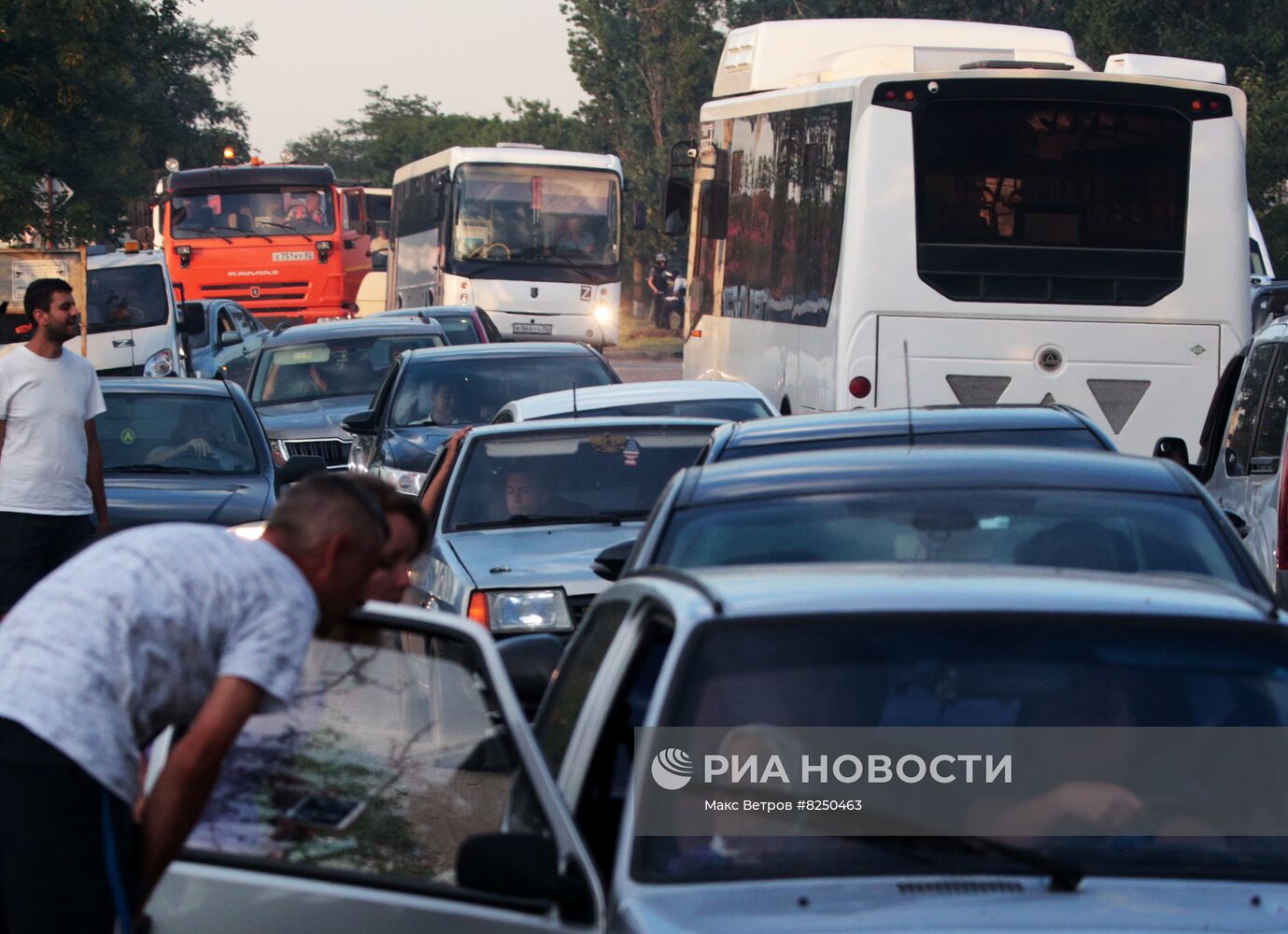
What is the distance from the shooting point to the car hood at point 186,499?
459 inches

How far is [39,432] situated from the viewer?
9.62 meters

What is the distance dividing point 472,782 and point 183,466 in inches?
354

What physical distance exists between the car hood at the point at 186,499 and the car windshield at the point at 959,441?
467 cm

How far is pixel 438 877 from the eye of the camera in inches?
146

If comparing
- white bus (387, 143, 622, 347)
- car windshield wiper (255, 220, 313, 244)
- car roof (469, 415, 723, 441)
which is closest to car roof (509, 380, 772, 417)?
car roof (469, 415, 723, 441)

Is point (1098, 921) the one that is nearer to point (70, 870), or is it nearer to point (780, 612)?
point (780, 612)

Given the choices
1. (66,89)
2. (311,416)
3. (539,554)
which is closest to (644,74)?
(66,89)

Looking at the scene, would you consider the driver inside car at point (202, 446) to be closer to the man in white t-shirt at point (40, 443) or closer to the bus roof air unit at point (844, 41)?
the man in white t-shirt at point (40, 443)

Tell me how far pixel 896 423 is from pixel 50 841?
5007 millimetres

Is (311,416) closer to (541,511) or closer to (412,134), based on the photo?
(541,511)

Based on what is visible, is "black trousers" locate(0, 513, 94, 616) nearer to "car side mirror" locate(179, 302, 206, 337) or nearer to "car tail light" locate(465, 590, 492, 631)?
"car tail light" locate(465, 590, 492, 631)

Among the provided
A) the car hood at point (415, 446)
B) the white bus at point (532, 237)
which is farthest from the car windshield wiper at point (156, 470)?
the white bus at point (532, 237)

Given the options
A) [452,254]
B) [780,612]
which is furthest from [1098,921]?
[452,254]

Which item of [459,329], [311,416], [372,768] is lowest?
[311,416]
